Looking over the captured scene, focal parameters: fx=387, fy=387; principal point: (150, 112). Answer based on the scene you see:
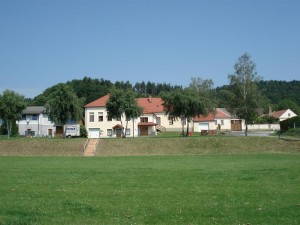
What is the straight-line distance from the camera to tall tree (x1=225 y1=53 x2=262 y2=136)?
58250 millimetres

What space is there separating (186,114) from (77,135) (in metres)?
24.8

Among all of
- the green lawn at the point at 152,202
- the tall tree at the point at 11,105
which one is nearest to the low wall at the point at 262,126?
the tall tree at the point at 11,105

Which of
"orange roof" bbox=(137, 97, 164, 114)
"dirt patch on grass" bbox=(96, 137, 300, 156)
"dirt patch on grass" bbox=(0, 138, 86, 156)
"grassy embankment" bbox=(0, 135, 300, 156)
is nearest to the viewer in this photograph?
"dirt patch on grass" bbox=(96, 137, 300, 156)

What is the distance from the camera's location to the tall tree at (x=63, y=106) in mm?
60594

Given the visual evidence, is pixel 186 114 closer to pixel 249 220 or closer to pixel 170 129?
pixel 170 129

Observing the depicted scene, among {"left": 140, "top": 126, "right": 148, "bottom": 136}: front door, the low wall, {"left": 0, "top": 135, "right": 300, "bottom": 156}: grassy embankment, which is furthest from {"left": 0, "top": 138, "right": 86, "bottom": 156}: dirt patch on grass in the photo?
the low wall

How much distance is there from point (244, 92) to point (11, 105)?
37.9 meters

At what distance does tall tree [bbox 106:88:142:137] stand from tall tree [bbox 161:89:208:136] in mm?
4926

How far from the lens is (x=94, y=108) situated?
78562mm

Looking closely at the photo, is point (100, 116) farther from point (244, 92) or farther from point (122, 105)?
point (244, 92)

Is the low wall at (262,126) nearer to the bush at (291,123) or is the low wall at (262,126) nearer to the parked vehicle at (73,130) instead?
the bush at (291,123)

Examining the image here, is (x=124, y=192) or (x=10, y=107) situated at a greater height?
(x=10, y=107)

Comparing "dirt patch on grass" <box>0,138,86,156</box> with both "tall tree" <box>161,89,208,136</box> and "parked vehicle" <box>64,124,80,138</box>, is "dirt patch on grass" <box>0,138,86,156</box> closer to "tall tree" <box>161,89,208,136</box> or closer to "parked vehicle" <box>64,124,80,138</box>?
"tall tree" <box>161,89,208,136</box>

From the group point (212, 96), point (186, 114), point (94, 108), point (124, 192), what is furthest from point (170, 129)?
point (124, 192)
